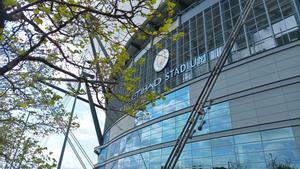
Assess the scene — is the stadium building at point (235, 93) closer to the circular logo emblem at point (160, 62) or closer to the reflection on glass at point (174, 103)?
the reflection on glass at point (174, 103)

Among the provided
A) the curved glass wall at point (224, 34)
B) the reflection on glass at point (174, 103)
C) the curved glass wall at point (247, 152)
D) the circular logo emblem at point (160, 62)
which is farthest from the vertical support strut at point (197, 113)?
the circular logo emblem at point (160, 62)

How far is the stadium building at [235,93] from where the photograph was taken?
1830 centimetres

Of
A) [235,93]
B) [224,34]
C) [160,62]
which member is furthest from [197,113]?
[160,62]

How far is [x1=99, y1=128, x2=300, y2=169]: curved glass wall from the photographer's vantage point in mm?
17203

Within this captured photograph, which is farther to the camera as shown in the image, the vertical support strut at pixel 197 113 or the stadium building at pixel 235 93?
the stadium building at pixel 235 93

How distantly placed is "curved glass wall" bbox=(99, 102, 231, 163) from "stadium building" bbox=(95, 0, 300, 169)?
0.10m

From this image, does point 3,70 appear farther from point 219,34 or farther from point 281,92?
point 219,34

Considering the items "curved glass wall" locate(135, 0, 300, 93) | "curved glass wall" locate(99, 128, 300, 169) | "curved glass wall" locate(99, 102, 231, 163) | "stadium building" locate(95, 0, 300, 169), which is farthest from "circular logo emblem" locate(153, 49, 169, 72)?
"curved glass wall" locate(99, 128, 300, 169)

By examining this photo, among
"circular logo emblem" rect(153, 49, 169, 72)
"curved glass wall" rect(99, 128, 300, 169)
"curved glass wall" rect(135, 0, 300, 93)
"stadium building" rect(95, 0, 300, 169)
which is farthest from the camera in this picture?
"circular logo emblem" rect(153, 49, 169, 72)

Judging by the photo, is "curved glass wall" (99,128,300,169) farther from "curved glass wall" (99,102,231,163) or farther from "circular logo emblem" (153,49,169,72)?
"circular logo emblem" (153,49,169,72)

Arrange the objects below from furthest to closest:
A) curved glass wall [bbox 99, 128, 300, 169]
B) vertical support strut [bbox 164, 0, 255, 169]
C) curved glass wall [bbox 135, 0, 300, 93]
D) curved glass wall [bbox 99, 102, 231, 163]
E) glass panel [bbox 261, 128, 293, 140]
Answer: curved glass wall [bbox 99, 102, 231, 163]
curved glass wall [bbox 135, 0, 300, 93]
glass panel [bbox 261, 128, 293, 140]
curved glass wall [bbox 99, 128, 300, 169]
vertical support strut [bbox 164, 0, 255, 169]

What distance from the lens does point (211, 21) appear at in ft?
90.9

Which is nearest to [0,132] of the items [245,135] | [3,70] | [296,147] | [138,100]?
[3,70]

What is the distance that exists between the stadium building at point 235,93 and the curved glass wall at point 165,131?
0.10 m
